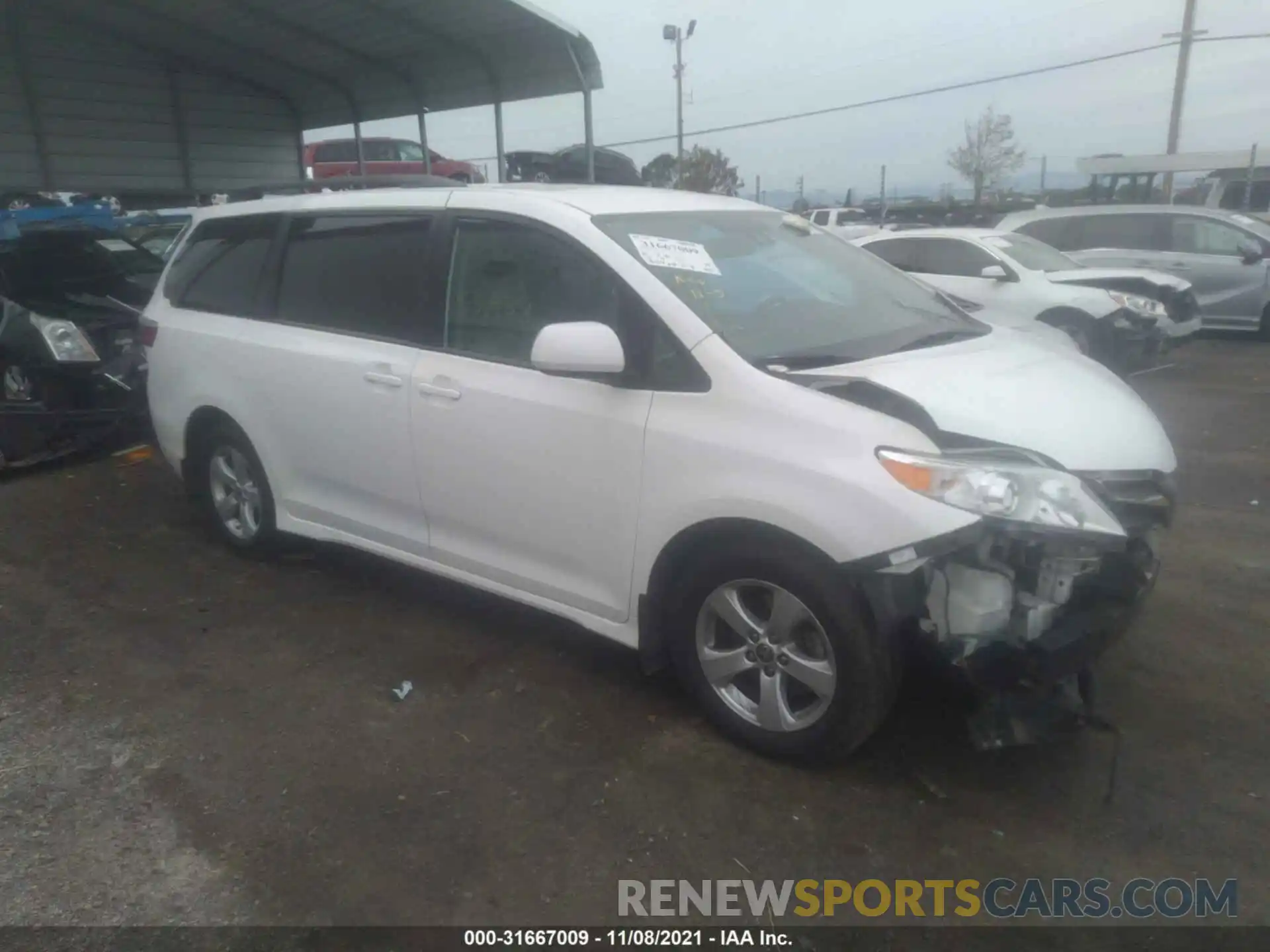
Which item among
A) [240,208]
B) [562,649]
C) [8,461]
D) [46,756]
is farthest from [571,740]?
[8,461]

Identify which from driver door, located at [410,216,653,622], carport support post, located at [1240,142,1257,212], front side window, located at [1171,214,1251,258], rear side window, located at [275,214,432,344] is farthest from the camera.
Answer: carport support post, located at [1240,142,1257,212]

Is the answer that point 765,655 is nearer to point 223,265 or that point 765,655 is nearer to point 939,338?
point 939,338

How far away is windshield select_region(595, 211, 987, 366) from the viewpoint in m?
3.42

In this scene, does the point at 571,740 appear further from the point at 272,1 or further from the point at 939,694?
the point at 272,1

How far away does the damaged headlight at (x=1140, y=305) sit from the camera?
9703 mm

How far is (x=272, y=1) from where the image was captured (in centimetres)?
977

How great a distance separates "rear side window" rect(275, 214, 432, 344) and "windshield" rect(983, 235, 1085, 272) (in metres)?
7.94

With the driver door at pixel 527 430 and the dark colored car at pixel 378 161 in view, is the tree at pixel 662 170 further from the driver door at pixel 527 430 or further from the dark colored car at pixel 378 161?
the driver door at pixel 527 430

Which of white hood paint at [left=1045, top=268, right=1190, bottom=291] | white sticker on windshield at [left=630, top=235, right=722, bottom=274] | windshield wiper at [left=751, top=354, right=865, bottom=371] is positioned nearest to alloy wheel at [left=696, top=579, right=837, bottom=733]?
windshield wiper at [left=751, top=354, right=865, bottom=371]

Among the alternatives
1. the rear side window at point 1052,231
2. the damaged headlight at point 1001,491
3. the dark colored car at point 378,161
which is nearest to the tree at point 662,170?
the dark colored car at point 378,161

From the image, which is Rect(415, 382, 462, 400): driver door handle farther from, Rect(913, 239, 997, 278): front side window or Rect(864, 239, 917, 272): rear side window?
Rect(864, 239, 917, 272): rear side window

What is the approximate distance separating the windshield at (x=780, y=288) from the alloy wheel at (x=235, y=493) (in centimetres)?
250

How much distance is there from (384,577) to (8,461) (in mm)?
Result: 3448

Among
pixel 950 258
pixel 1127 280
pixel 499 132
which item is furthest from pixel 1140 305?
pixel 499 132
